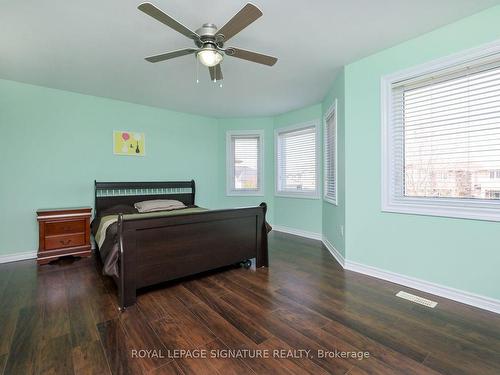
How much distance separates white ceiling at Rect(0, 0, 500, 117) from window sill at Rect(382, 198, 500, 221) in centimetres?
164

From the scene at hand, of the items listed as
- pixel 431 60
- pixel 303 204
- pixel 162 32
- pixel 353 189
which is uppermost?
pixel 162 32

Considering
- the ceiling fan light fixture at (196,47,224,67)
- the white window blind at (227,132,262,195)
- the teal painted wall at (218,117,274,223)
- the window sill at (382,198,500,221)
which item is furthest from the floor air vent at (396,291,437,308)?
the white window blind at (227,132,262,195)

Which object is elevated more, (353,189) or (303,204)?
(353,189)

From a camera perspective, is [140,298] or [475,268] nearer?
[475,268]

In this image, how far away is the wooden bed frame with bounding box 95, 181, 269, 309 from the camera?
2.20 metres

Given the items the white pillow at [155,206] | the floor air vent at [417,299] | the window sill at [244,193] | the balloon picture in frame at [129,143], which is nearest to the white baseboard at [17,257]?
the white pillow at [155,206]

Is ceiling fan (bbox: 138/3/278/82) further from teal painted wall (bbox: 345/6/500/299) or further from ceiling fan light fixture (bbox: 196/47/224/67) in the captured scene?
teal painted wall (bbox: 345/6/500/299)

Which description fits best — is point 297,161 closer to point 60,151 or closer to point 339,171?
point 339,171

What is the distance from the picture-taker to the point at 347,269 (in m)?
3.05

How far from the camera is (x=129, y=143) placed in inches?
169

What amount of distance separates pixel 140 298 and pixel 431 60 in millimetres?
3610

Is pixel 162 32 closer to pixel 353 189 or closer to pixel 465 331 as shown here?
pixel 353 189

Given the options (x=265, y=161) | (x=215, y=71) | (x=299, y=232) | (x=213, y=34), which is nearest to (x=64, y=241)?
(x=215, y=71)

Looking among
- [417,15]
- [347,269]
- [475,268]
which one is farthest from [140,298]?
[417,15]
